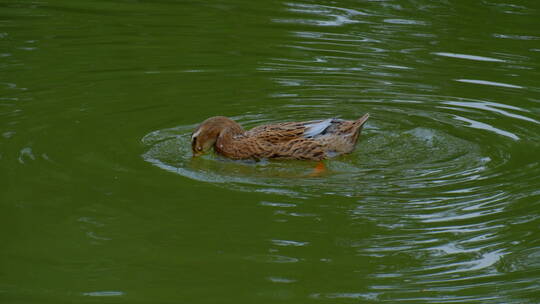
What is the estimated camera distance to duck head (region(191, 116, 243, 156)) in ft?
30.6

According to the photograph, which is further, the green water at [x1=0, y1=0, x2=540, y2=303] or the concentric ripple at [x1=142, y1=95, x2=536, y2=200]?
the concentric ripple at [x1=142, y1=95, x2=536, y2=200]

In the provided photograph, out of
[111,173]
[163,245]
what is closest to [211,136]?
[111,173]

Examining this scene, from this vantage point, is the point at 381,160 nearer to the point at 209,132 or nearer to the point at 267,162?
the point at 267,162

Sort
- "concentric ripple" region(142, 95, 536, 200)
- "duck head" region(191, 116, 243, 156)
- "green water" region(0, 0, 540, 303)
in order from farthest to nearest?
"duck head" region(191, 116, 243, 156), "concentric ripple" region(142, 95, 536, 200), "green water" region(0, 0, 540, 303)

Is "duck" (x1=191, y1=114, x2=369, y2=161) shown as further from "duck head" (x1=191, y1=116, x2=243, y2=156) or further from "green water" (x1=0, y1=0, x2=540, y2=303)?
"green water" (x1=0, y1=0, x2=540, y2=303)

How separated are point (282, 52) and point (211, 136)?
4.05m

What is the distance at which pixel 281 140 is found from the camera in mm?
9398

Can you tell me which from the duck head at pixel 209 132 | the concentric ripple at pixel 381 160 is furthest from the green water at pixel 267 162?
the duck head at pixel 209 132

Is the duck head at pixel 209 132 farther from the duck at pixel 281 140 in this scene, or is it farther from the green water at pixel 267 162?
the green water at pixel 267 162

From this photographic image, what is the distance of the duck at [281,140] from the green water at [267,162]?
0.13 metres

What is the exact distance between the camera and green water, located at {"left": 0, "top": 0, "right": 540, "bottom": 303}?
6.76 m

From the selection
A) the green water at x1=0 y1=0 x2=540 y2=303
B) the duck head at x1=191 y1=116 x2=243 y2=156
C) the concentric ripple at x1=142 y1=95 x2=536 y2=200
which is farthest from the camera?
the duck head at x1=191 y1=116 x2=243 y2=156

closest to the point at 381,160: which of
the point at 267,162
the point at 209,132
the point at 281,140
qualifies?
the point at 281,140

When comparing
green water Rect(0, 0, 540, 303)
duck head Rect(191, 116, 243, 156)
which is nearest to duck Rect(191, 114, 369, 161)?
duck head Rect(191, 116, 243, 156)
